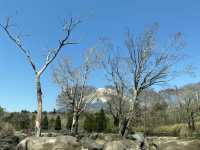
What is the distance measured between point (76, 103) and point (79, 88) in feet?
6.88

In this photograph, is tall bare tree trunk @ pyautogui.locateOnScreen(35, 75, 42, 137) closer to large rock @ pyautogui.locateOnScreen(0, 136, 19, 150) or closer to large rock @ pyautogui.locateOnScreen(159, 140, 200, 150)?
large rock @ pyautogui.locateOnScreen(0, 136, 19, 150)

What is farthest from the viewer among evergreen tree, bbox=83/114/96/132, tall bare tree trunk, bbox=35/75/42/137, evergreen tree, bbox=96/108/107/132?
evergreen tree, bbox=83/114/96/132

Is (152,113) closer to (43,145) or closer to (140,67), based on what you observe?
(140,67)

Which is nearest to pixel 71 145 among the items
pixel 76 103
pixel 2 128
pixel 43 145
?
pixel 43 145

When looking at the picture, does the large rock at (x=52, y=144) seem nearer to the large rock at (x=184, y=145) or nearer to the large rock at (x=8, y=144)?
the large rock at (x=184, y=145)

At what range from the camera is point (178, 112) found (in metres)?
84.9

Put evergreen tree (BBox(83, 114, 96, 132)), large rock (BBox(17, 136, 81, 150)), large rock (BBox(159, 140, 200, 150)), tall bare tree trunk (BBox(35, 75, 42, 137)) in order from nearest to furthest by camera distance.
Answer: large rock (BBox(17, 136, 81, 150))
large rock (BBox(159, 140, 200, 150))
tall bare tree trunk (BBox(35, 75, 42, 137))
evergreen tree (BBox(83, 114, 96, 132))

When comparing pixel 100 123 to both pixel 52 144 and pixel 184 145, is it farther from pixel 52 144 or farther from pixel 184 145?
pixel 52 144

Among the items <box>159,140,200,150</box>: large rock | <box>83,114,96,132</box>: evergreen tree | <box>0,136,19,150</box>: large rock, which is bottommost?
<box>0,136,19,150</box>: large rock

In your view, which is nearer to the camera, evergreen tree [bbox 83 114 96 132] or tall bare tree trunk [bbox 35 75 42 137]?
tall bare tree trunk [bbox 35 75 42 137]

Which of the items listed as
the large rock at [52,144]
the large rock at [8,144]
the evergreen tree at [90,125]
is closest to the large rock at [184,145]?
the large rock at [52,144]

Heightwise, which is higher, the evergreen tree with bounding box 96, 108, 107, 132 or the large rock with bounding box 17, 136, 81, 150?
the evergreen tree with bounding box 96, 108, 107, 132

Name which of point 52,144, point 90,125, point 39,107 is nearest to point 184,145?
point 52,144

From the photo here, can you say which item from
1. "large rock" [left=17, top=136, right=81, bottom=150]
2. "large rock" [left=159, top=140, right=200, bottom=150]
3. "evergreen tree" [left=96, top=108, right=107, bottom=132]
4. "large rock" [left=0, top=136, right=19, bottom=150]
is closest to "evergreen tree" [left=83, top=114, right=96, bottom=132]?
"evergreen tree" [left=96, top=108, right=107, bottom=132]
